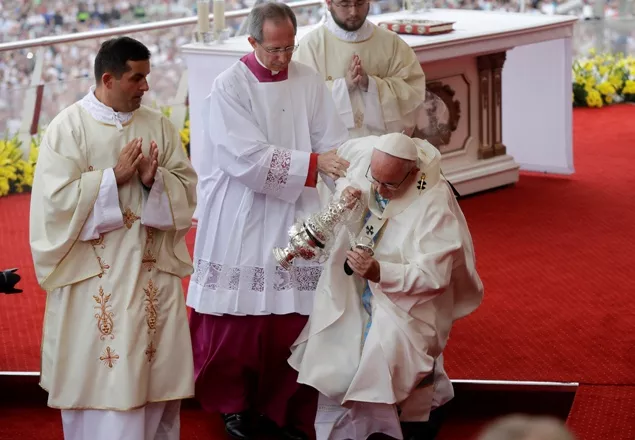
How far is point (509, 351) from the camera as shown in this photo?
5.70 metres

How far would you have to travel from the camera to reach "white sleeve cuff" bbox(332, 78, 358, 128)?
20.6ft

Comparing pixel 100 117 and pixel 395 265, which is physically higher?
pixel 100 117

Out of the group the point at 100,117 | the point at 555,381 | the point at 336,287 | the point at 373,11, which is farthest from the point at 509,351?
the point at 373,11

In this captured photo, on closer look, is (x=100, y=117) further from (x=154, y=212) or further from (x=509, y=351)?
(x=509, y=351)

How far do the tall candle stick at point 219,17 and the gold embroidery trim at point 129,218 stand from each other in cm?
371

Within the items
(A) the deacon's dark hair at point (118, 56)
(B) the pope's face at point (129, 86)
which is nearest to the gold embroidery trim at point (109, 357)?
(B) the pope's face at point (129, 86)

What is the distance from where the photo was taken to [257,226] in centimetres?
478

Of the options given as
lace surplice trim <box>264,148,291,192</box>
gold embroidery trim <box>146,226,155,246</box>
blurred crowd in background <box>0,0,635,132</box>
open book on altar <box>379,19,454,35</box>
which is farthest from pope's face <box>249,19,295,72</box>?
blurred crowd in background <box>0,0,635,132</box>

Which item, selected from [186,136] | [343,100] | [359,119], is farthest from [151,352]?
[186,136]

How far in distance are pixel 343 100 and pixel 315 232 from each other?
216 centimetres

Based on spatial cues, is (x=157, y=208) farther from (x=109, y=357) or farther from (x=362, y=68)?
(x=362, y=68)

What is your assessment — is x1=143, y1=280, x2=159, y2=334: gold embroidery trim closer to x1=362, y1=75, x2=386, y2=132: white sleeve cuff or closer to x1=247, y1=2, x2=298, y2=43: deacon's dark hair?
x1=247, y1=2, x2=298, y2=43: deacon's dark hair

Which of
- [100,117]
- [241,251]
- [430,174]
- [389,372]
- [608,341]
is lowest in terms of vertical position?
[608,341]

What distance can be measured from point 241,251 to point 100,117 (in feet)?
3.00
